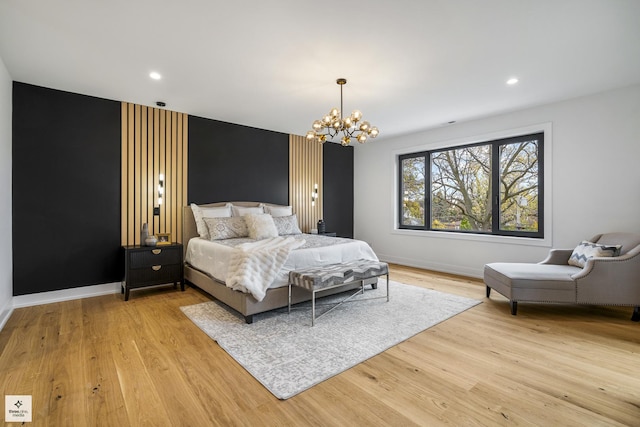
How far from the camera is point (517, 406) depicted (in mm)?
1819

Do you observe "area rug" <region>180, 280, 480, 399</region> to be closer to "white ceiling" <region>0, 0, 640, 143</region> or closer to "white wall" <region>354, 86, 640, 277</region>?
"white wall" <region>354, 86, 640, 277</region>

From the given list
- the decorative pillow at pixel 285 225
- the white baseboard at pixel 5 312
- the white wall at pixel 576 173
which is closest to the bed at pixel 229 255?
the decorative pillow at pixel 285 225

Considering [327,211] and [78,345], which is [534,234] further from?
[78,345]

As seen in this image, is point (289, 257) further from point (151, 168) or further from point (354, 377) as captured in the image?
point (151, 168)

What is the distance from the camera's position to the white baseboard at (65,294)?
3553mm

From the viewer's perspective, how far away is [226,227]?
14.4 feet

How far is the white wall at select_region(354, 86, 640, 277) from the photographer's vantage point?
3736 millimetres

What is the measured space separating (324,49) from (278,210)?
308 cm

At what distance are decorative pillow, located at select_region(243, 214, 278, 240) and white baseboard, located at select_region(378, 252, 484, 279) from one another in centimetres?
283

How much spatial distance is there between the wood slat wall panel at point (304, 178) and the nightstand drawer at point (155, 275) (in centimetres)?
251

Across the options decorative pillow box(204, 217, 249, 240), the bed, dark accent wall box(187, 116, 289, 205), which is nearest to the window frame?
the bed

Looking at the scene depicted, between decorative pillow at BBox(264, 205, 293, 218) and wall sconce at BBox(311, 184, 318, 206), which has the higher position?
wall sconce at BBox(311, 184, 318, 206)

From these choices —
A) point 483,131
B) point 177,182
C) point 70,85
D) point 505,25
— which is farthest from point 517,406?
point 70,85

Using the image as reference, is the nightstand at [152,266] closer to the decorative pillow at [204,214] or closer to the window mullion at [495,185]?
the decorative pillow at [204,214]
